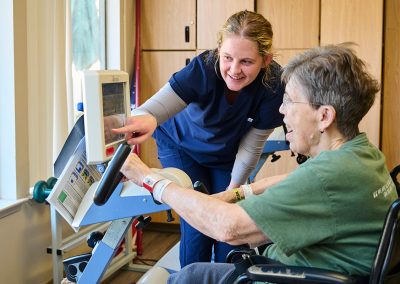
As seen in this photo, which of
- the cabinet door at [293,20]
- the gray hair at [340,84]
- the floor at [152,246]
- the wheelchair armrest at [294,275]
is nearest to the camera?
the wheelchair armrest at [294,275]

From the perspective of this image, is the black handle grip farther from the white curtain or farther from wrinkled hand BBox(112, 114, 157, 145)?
the white curtain

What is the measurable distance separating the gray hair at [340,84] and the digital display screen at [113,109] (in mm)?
478

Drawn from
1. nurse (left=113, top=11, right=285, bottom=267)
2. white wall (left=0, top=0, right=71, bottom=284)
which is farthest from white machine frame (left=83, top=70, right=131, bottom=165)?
white wall (left=0, top=0, right=71, bottom=284)

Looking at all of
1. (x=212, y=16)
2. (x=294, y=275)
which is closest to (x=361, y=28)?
(x=212, y=16)

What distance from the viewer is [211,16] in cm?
358

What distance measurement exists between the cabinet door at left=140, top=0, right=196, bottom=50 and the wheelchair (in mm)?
2662

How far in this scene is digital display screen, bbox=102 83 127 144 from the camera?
4.31 ft

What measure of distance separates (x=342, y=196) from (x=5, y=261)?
170 centimetres

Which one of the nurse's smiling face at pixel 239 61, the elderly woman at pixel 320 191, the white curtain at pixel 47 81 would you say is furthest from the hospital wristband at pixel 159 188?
the white curtain at pixel 47 81

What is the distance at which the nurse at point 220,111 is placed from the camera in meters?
1.78

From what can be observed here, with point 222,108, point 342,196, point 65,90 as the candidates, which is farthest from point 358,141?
point 65,90

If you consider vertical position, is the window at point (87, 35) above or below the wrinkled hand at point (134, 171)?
above

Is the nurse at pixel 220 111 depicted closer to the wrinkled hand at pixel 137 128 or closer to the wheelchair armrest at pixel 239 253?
the wrinkled hand at pixel 137 128

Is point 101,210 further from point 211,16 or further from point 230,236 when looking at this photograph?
point 211,16
